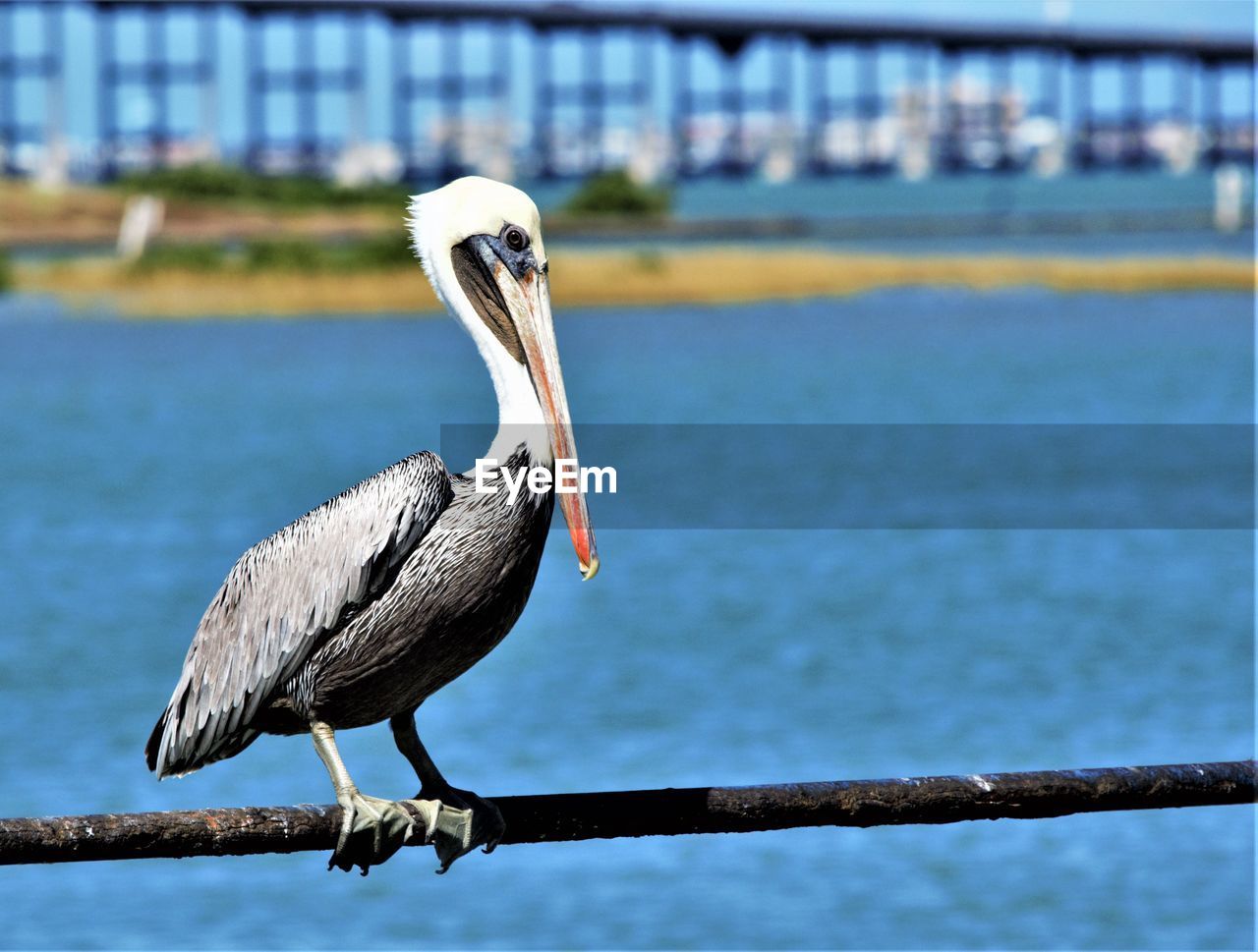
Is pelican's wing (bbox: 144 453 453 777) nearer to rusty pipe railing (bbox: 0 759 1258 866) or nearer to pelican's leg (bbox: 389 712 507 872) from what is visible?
pelican's leg (bbox: 389 712 507 872)

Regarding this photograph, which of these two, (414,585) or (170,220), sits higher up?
(414,585)

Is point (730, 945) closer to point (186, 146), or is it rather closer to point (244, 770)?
point (244, 770)

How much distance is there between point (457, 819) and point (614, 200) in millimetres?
51159

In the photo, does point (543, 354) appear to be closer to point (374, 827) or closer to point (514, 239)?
point (514, 239)

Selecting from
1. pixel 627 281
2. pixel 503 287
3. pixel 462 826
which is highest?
pixel 503 287

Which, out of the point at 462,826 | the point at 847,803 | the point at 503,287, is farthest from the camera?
the point at 503,287

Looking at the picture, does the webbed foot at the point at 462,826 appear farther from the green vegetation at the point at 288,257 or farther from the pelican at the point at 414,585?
the green vegetation at the point at 288,257

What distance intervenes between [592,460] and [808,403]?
387 centimetres

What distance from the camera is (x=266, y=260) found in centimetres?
3222

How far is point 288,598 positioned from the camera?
2.67 metres

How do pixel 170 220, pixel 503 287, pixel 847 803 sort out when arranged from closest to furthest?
pixel 847 803 → pixel 503 287 → pixel 170 220

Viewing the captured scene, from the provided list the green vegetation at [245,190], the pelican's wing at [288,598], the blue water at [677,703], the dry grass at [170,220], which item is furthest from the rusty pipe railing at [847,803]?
the green vegetation at [245,190]

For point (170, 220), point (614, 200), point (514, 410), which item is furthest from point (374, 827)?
point (614, 200)

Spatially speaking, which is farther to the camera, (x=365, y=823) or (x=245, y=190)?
(x=245, y=190)
